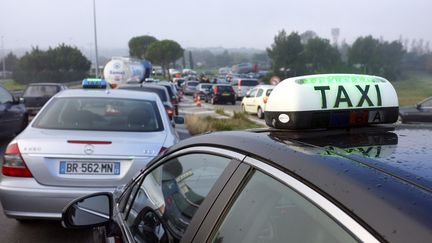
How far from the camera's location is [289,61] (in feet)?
234

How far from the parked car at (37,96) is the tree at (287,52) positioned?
166ft

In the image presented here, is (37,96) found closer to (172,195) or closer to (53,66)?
(172,195)

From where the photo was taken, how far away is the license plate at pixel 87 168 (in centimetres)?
464

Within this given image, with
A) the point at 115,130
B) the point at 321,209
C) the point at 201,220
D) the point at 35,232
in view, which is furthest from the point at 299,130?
the point at 35,232

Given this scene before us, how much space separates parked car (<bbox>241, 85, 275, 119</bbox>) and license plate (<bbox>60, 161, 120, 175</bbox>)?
69.5 feet

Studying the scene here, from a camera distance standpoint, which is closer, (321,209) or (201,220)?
(321,209)

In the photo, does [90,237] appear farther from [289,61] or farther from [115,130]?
[289,61]

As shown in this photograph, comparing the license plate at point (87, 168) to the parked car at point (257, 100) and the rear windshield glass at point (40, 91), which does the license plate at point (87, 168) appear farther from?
the parked car at point (257, 100)

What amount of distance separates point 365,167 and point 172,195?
1.17 metres

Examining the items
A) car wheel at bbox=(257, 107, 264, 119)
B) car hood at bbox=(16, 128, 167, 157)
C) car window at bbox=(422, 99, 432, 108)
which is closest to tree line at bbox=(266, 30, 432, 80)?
car wheel at bbox=(257, 107, 264, 119)

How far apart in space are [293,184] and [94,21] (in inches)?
1714

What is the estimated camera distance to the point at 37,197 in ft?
15.1

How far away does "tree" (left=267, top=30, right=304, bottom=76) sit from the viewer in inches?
2785

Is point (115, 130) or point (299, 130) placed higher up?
point (299, 130)
